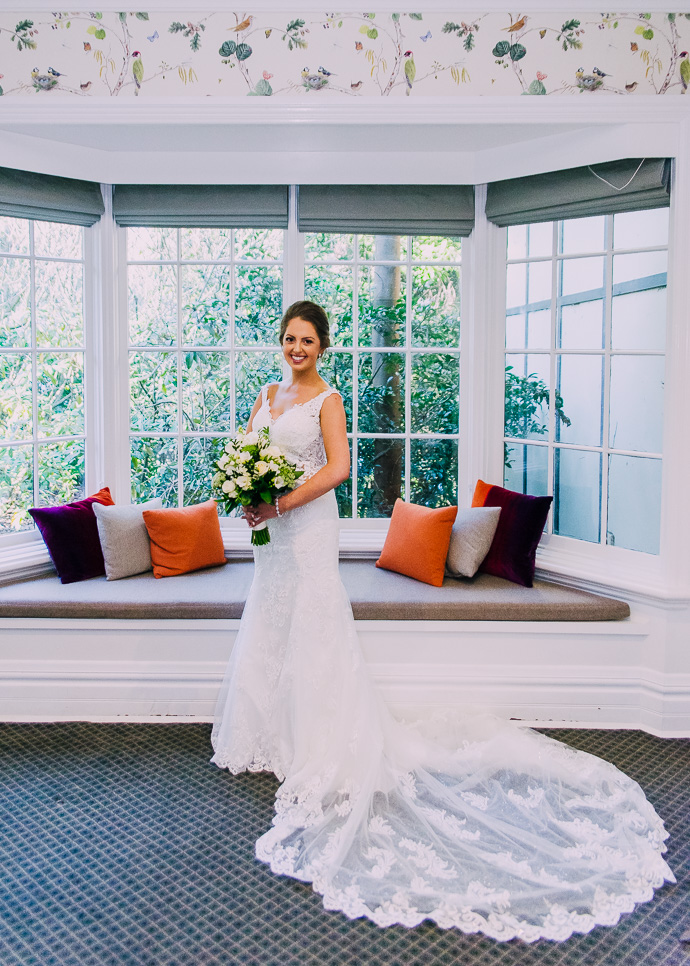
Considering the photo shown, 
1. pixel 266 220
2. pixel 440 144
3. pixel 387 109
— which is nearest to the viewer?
pixel 387 109

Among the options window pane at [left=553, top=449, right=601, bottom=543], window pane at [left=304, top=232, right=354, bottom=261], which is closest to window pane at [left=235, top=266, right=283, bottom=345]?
window pane at [left=304, top=232, right=354, bottom=261]

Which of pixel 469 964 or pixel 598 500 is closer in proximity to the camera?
pixel 469 964

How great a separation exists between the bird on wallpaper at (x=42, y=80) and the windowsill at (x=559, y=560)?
6.71ft

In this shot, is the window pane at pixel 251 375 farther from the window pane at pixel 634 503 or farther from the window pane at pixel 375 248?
the window pane at pixel 634 503

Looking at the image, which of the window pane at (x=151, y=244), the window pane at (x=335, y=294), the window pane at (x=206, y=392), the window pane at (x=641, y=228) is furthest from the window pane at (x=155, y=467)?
the window pane at (x=641, y=228)

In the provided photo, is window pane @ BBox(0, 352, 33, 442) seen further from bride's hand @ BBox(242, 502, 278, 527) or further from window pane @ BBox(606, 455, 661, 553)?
window pane @ BBox(606, 455, 661, 553)

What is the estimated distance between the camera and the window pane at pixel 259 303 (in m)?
4.64

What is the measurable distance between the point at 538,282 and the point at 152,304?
197cm

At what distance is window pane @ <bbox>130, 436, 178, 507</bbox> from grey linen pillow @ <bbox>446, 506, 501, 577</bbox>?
1.53 m

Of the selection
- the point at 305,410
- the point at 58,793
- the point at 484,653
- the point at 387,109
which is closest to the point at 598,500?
the point at 484,653

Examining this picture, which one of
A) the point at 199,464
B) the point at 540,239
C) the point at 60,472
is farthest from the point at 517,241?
the point at 60,472

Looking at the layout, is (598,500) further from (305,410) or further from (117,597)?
(117,597)

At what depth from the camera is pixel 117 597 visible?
3910 mm

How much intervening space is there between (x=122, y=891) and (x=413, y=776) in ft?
3.48
